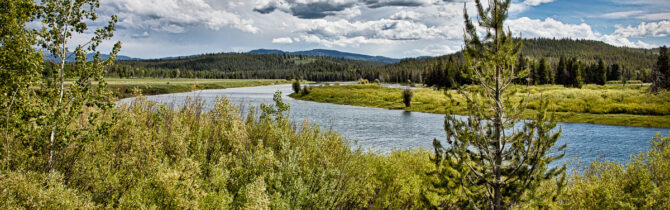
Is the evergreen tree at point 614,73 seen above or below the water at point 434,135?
above

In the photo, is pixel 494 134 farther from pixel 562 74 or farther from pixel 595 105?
pixel 562 74

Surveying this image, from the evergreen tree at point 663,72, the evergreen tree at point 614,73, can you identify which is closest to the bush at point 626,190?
the evergreen tree at point 663,72

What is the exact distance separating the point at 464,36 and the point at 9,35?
23.7 ft

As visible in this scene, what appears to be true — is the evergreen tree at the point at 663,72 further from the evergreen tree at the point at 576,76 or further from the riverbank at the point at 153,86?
the riverbank at the point at 153,86

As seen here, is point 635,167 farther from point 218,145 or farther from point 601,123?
point 601,123

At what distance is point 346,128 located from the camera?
3419 cm

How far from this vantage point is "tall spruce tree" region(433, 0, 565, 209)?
5.68 metres

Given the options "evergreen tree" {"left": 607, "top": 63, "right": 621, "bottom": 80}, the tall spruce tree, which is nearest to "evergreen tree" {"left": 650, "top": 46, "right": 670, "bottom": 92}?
"evergreen tree" {"left": 607, "top": 63, "right": 621, "bottom": 80}

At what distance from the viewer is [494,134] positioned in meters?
5.94

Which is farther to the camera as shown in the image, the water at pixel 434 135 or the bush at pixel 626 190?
the water at pixel 434 135

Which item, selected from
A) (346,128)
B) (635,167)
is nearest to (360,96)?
(346,128)

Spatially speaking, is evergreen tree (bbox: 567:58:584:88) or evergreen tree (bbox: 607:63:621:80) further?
evergreen tree (bbox: 607:63:621:80)

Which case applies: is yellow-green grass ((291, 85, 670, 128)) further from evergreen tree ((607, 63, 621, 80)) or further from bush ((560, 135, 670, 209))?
evergreen tree ((607, 63, 621, 80))

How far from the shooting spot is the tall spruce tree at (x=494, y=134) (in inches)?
223
